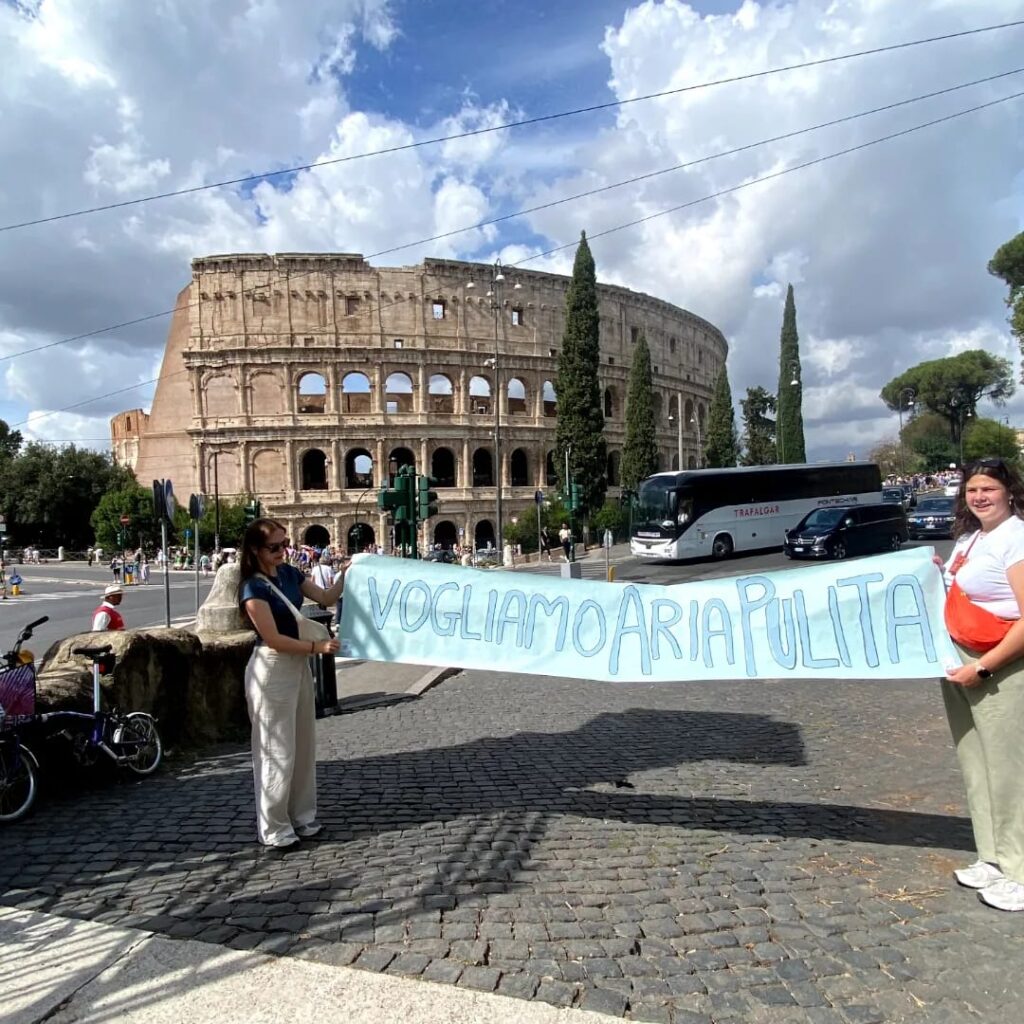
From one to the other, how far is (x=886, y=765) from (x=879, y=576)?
7.66 feet

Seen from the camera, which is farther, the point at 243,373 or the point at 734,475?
the point at 243,373

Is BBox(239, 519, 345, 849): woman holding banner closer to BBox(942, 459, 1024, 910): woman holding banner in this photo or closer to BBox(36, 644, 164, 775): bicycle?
BBox(36, 644, 164, 775): bicycle

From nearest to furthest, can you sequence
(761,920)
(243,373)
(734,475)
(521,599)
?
(761,920)
(521,599)
(734,475)
(243,373)

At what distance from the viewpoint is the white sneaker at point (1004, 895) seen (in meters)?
3.15

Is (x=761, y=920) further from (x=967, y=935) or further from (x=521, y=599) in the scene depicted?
(x=521, y=599)

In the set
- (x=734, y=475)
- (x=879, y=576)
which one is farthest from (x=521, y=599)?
(x=734, y=475)

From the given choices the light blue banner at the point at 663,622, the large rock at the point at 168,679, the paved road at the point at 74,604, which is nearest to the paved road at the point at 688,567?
the paved road at the point at 74,604

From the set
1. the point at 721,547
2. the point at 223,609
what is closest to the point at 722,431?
the point at 721,547

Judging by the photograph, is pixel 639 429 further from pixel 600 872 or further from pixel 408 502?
pixel 600 872

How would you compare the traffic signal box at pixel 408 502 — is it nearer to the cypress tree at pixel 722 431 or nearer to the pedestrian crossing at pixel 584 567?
the pedestrian crossing at pixel 584 567

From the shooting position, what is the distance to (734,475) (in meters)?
27.3

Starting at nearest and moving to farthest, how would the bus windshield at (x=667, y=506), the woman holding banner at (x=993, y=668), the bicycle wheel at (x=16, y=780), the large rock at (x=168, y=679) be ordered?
the woman holding banner at (x=993, y=668), the bicycle wheel at (x=16, y=780), the large rock at (x=168, y=679), the bus windshield at (x=667, y=506)

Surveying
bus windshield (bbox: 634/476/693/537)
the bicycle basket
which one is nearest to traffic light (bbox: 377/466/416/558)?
the bicycle basket

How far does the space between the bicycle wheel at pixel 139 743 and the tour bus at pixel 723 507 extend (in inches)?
880
